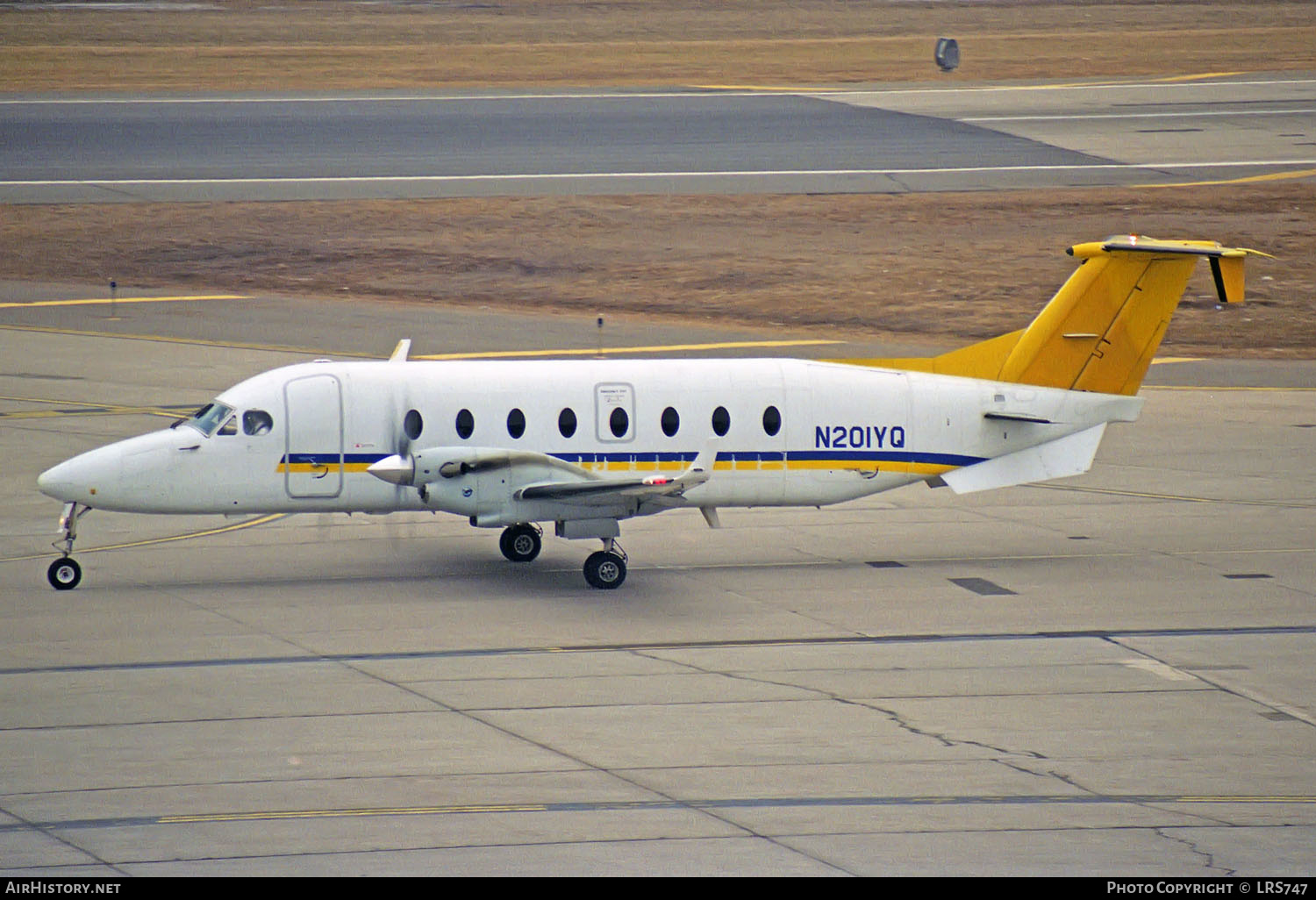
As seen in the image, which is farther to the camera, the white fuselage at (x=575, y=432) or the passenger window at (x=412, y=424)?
the passenger window at (x=412, y=424)

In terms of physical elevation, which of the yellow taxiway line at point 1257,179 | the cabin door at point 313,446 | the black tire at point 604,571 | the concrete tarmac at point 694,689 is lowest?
the concrete tarmac at point 694,689

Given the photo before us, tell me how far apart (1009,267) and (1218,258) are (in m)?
24.6

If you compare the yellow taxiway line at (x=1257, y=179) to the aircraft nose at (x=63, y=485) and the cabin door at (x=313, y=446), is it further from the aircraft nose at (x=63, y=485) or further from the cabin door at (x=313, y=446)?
the aircraft nose at (x=63, y=485)

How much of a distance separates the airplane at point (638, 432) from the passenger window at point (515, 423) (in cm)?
3

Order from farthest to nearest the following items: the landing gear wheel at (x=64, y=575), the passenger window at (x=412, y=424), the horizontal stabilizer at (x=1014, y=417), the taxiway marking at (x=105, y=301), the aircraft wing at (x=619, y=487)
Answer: the taxiway marking at (x=105, y=301), the horizontal stabilizer at (x=1014, y=417), the passenger window at (x=412, y=424), the landing gear wheel at (x=64, y=575), the aircraft wing at (x=619, y=487)

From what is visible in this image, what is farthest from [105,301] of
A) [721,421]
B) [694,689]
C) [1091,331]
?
[694,689]

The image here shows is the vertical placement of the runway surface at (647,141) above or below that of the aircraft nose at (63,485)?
above

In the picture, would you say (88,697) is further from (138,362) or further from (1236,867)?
(138,362)

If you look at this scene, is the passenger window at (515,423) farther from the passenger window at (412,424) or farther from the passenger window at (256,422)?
the passenger window at (256,422)

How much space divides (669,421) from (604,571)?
2493 millimetres

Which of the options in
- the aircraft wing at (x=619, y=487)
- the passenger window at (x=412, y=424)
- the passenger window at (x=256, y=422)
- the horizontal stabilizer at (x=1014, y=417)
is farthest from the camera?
the horizontal stabilizer at (x=1014, y=417)

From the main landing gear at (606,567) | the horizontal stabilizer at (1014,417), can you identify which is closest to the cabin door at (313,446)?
the main landing gear at (606,567)

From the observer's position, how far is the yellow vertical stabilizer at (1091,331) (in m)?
26.4

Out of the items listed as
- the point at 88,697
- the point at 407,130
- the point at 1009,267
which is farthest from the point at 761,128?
the point at 88,697
